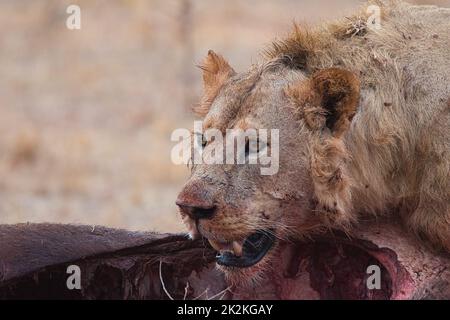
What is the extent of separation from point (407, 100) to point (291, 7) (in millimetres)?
14262

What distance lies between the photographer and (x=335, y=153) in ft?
11.6

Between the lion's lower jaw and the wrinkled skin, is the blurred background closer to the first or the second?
the wrinkled skin

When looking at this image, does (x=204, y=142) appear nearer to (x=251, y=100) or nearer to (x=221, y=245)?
(x=251, y=100)

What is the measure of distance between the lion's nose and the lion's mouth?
174mm

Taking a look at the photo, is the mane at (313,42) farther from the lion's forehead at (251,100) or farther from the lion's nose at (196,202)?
the lion's nose at (196,202)

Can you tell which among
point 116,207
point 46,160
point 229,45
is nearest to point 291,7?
point 229,45

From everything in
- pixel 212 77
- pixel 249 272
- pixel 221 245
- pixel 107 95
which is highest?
pixel 107 95

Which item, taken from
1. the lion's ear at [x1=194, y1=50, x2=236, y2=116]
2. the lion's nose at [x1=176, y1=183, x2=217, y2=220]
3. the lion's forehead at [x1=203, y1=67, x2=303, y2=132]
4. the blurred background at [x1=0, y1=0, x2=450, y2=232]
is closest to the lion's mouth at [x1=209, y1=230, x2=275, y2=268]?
the lion's nose at [x1=176, y1=183, x2=217, y2=220]

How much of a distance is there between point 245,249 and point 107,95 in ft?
29.5

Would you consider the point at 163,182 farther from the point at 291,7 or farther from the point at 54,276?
the point at 291,7

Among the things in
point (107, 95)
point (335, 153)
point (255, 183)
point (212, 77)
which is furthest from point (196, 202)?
point (107, 95)

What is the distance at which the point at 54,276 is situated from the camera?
13.0ft
